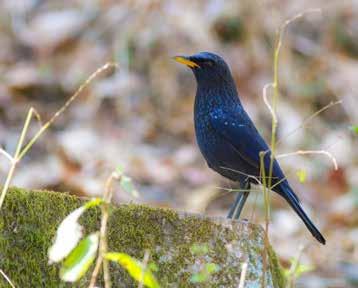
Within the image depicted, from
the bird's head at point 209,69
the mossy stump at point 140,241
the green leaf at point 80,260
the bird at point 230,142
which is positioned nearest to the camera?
the green leaf at point 80,260

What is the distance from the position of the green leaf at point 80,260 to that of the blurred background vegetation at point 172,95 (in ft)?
15.4

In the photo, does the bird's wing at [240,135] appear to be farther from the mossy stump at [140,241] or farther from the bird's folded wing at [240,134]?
the mossy stump at [140,241]

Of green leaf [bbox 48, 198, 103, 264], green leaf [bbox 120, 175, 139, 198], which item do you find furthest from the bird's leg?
A: green leaf [bbox 48, 198, 103, 264]

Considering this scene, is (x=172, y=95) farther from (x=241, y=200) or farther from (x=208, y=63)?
(x=241, y=200)

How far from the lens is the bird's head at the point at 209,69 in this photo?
4.64m

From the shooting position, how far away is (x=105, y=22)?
982 centimetres

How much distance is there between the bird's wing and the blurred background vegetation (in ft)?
8.96

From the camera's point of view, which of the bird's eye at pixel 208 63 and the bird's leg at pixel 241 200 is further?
the bird's eye at pixel 208 63

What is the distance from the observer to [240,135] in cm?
445

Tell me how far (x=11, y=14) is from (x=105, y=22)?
1.05 m

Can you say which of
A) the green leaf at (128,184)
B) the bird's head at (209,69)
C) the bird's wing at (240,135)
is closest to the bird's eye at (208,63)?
the bird's head at (209,69)

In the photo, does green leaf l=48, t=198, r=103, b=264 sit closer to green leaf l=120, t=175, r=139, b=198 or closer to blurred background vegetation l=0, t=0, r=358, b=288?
green leaf l=120, t=175, r=139, b=198

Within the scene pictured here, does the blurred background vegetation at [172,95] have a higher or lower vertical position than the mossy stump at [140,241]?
lower

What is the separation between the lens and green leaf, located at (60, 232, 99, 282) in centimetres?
233
